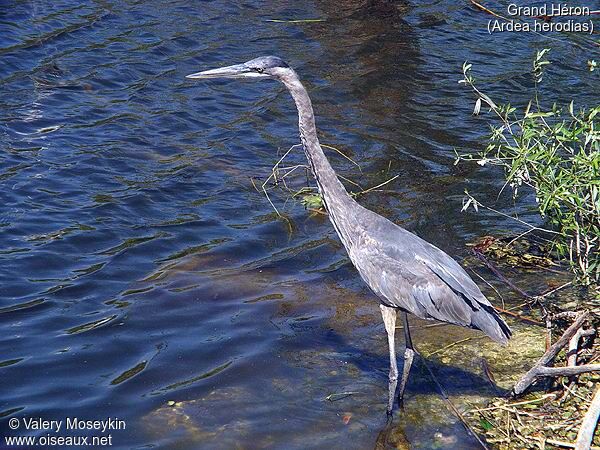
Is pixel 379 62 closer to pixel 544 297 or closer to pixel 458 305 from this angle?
pixel 544 297

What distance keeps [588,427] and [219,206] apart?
4.43 metres

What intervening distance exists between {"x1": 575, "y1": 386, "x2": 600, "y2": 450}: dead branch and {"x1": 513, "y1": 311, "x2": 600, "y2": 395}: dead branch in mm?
305

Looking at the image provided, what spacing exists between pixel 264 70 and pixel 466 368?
2404 millimetres

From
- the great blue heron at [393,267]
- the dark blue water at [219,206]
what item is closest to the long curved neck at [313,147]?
the great blue heron at [393,267]

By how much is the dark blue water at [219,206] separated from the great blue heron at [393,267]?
550mm

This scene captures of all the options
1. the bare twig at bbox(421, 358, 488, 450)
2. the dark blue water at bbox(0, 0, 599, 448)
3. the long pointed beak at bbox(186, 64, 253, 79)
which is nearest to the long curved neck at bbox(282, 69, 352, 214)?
the long pointed beak at bbox(186, 64, 253, 79)

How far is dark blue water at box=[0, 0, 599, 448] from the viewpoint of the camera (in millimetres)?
5512

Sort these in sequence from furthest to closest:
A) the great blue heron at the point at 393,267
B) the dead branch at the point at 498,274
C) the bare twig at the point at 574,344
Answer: the dead branch at the point at 498,274 → the great blue heron at the point at 393,267 → the bare twig at the point at 574,344

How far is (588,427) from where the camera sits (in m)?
4.53

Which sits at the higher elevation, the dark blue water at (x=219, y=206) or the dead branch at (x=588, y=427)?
the dead branch at (x=588, y=427)

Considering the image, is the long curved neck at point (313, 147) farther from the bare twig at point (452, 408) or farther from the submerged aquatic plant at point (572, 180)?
the bare twig at point (452, 408)

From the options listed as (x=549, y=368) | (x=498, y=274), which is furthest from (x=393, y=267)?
(x=498, y=274)

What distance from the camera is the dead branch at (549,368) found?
4926 millimetres

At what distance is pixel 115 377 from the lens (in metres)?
5.68
